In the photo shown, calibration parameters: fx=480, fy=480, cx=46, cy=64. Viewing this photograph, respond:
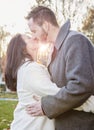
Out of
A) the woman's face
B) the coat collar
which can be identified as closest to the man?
the coat collar

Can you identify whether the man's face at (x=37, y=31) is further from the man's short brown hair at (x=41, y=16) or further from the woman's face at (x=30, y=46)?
the woman's face at (x=30, y=46)

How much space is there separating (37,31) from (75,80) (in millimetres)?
550

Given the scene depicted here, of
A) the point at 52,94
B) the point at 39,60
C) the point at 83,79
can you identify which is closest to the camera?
the point at 83,79

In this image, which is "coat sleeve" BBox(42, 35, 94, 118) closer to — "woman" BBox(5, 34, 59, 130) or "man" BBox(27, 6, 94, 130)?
"man" BBox(27, 6, 94, 130)

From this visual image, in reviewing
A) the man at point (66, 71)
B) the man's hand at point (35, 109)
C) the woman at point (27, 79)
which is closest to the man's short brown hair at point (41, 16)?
the man at point (66, 71)

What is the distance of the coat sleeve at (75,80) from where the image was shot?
334 cm

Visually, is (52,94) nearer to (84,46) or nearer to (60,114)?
(60,114)

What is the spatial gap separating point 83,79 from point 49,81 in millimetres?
354

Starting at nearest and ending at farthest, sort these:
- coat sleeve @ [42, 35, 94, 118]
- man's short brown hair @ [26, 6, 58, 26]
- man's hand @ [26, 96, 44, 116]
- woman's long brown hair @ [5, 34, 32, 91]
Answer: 1. coat sleeve @ [42, 35, 94, 118]
2. man's hand @ [26, 96, 44, 116]
3. man's short brown hair @ [26, 6, 58, 26]
4. woman's long brown hair @ [5, 34, 32, 91]

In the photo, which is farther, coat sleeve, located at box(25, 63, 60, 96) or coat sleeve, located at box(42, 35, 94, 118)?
coat sleeve, located at box(25, 63, 60, 96)

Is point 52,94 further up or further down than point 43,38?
further down

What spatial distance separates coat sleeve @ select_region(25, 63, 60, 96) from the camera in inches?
140

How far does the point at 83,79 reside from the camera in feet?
10.9

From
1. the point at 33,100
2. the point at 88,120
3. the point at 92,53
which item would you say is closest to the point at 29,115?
the point at 33,100
